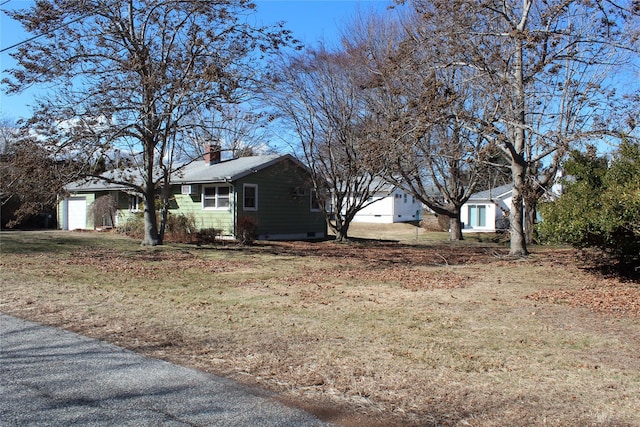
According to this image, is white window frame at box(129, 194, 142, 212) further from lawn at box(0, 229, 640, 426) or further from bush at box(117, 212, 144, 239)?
lawn at box(0, 229, 640, 426)

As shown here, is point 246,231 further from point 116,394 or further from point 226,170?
point 116,394

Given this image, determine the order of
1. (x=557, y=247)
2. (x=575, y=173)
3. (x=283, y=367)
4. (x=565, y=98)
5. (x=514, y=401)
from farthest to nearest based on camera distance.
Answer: (x=557, y=247)
(x=565, y=98)
(x=575, y=173)
(x=283, y=367)
(x=514, y=401)

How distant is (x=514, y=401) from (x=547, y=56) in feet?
45.6

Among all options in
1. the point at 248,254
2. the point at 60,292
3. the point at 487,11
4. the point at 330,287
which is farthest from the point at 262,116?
the point at 60,292

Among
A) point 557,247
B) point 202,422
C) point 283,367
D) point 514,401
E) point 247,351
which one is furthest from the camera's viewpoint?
point 557,247

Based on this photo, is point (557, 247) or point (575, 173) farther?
point (557, 247)

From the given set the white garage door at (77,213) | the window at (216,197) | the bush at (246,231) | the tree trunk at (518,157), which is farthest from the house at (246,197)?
the tree trunk at (518,157)

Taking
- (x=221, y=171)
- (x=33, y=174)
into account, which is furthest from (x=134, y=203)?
(x=33, y=174)

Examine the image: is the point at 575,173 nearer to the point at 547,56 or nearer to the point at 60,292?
the point at 547,56

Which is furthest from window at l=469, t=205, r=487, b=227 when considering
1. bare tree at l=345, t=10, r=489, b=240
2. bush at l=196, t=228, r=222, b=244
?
bush at l=196, t=228, r=222, b=244

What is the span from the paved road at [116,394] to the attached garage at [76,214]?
28.0 m

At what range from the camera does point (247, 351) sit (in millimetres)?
6113

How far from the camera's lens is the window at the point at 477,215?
42.8 meters

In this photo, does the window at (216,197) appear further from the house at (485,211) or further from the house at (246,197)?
the house at (485,211)
